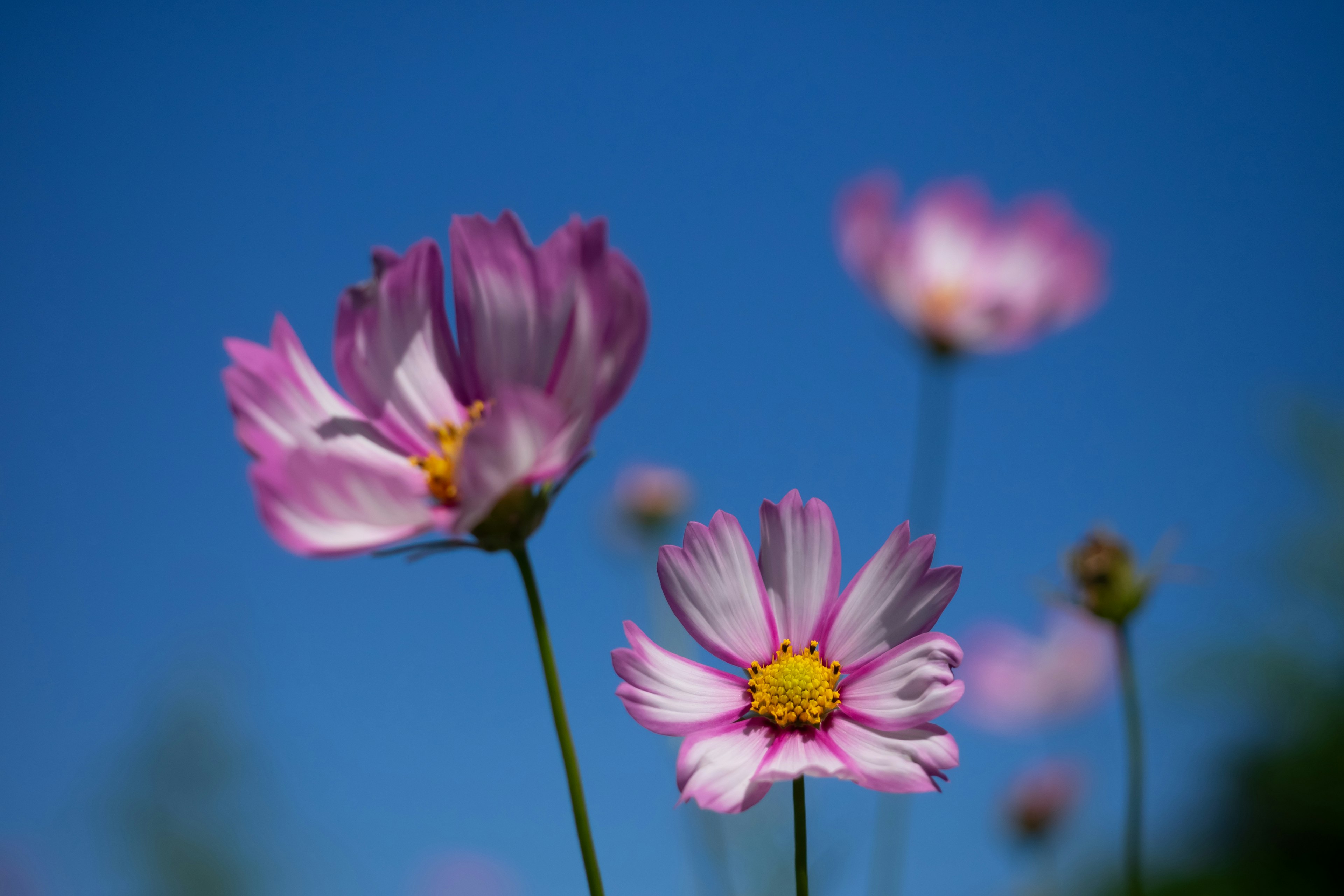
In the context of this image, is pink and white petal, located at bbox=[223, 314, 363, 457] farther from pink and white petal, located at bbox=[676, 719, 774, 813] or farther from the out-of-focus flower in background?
the out-of-focus flower in background

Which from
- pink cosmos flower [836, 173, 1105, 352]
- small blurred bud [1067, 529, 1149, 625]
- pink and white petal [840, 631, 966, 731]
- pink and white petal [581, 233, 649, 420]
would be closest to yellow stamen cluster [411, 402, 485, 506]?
pink and white petal [581, 233, 649, 420]

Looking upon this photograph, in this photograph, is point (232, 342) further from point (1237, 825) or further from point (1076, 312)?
point (1237, 825)

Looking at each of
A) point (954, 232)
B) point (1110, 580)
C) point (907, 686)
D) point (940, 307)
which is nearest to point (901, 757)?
point (907, 686)

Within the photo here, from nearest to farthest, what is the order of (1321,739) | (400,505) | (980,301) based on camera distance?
(400,505) < (980,301) < (1321,739)

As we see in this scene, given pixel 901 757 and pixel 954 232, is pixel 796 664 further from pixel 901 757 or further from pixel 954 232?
pixel 954 232

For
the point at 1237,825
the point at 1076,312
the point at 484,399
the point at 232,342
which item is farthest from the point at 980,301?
the point at 1237,825
